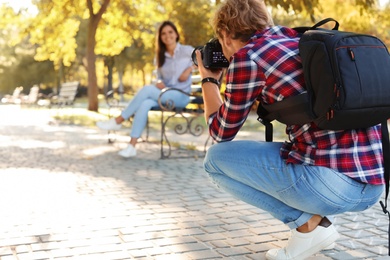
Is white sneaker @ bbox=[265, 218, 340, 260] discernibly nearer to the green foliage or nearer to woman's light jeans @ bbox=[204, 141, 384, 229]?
woman's light jeans @ bbox=[204, 141, 384, 229]

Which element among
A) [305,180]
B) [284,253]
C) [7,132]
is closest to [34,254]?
[284,253]

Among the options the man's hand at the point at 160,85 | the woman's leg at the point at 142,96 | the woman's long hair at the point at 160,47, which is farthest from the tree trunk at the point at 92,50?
the woman's leg at the point at 142,96

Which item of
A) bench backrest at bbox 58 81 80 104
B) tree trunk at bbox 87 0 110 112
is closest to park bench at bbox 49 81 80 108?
bench backrest at bbox 58 81 80 104

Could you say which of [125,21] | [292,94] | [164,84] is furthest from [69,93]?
[292,94]

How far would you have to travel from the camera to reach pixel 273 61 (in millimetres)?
2549

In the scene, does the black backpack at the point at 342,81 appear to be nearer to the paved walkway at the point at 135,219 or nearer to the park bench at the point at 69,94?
the paved walkway at the point at 135,219

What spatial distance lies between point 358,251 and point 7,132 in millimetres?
9112

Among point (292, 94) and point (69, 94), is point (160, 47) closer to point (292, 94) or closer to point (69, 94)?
point (292, 94)

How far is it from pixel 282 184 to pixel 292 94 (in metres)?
0.45

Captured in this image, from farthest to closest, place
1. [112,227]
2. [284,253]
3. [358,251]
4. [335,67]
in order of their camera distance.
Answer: [112,227], [358,251], [284,253], [335,67]

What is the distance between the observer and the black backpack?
2357 mm

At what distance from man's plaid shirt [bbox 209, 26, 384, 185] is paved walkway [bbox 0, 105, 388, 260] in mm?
833

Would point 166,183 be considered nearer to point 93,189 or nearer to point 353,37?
point 93,189

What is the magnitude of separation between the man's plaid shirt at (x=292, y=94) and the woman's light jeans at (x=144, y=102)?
442 cm
